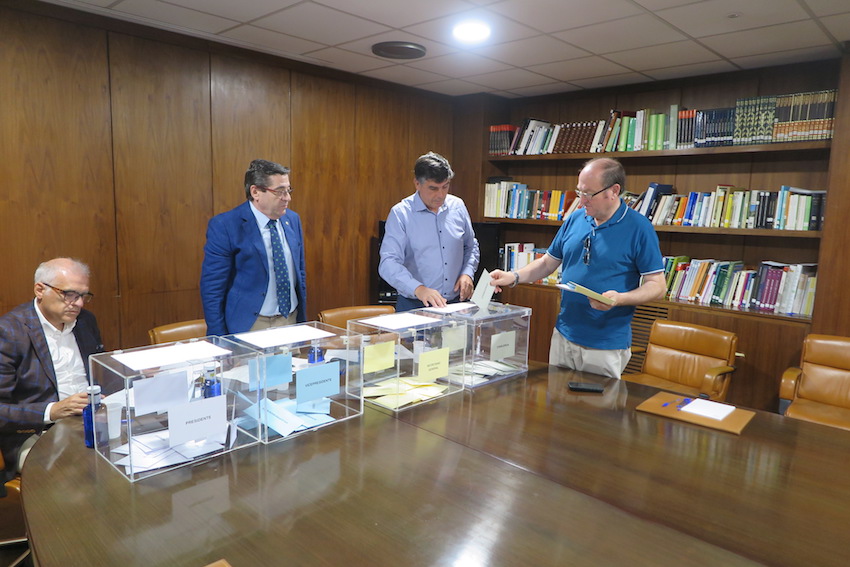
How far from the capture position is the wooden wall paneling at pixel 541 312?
489 centimetres

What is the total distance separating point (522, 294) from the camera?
5.11 metres

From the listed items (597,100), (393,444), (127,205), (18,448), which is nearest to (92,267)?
(127,205)

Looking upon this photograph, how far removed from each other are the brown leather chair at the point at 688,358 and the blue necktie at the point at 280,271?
195 centimetres

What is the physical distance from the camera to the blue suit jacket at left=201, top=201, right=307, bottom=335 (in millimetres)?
2684

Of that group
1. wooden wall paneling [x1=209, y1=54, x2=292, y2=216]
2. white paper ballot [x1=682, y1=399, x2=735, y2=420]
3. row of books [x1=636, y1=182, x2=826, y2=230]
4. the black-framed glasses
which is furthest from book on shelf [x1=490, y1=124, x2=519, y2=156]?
white paper ballot [x1=682, y1=399, x2=735, y2=420]

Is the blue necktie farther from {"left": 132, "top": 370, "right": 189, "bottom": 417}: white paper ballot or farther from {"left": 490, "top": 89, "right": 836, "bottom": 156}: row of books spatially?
{"left": 490, "top": 89, "right": 836, "bottom": 156}: row of books

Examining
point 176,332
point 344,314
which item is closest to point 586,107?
point 344,314

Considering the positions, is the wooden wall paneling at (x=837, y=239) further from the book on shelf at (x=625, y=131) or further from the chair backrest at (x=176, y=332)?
the chair backrest at (x=176, y=332)

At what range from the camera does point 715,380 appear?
9.28 ft

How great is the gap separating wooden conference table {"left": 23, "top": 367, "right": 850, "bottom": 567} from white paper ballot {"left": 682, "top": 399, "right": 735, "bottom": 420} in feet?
0.36

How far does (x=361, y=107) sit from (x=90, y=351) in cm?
301

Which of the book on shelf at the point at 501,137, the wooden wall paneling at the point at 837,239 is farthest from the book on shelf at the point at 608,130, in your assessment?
the wooden wall paneling at the point at 837,239

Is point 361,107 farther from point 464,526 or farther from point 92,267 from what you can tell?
point 464,526

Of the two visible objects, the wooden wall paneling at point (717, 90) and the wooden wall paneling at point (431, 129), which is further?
the wooden wall paneling at point (431, 129)
